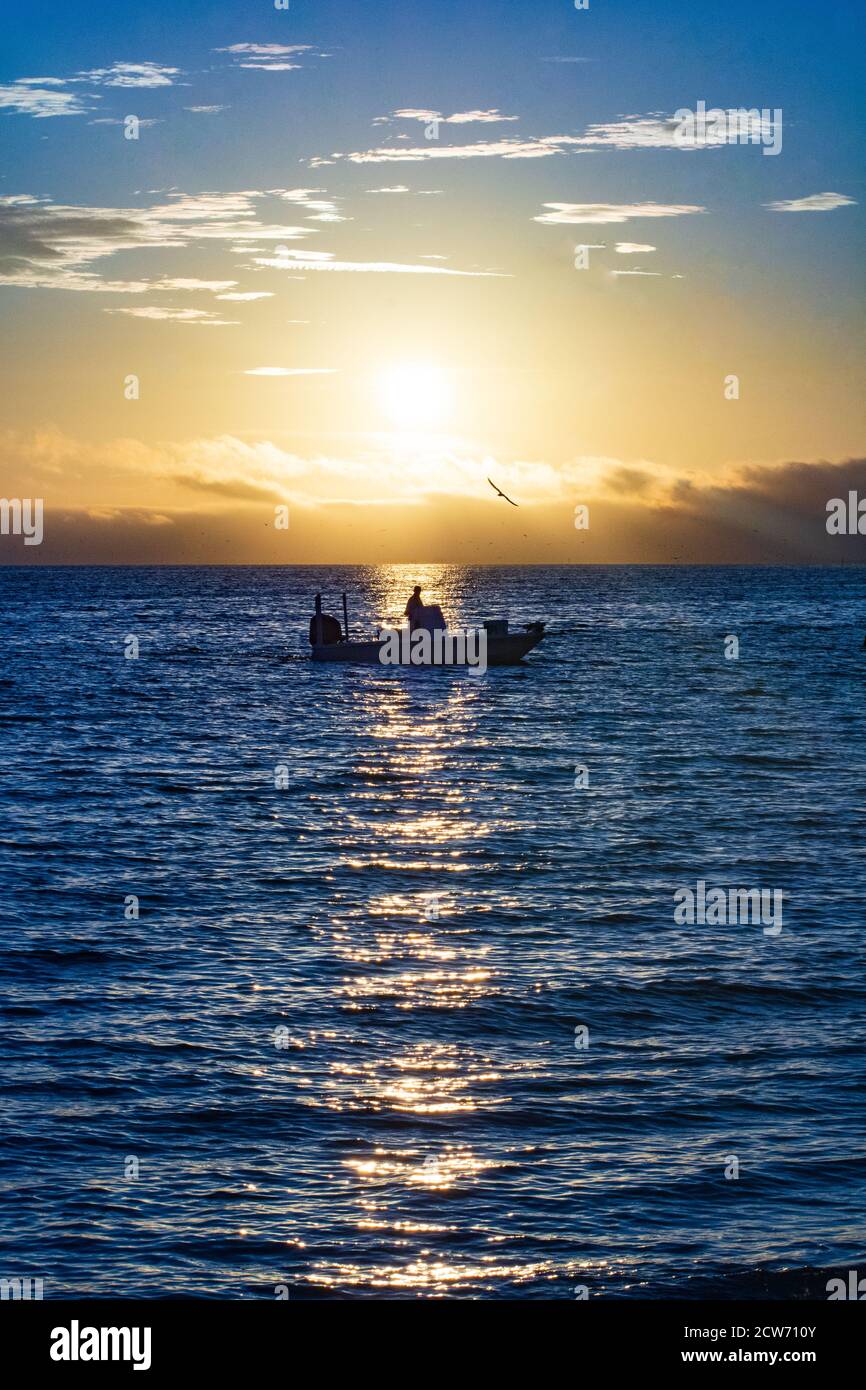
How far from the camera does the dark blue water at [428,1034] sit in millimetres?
11250

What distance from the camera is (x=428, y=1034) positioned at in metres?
16.4

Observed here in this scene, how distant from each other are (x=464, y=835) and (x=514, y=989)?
41.6 ft

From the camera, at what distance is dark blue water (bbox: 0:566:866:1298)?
36.9ft

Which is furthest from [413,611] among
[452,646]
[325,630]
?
[325,630]

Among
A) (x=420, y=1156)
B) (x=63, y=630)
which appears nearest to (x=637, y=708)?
(x=420, y=1156)

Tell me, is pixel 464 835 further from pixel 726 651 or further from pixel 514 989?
pixel 726 651

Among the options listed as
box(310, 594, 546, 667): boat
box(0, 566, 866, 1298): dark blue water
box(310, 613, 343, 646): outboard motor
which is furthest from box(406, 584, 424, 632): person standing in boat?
box(0, 566, 866, 1298): dark blue water

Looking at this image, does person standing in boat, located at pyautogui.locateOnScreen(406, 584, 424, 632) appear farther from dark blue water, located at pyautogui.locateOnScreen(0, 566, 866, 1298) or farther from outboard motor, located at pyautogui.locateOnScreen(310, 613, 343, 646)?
dark blue water, located at pyautogui.locateOnScreen(0, 566, 866, 1298)

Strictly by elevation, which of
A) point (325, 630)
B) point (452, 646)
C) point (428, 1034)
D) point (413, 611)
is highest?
point (413, 611)

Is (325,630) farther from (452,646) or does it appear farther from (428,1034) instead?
(428,1034)

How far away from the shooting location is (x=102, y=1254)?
11047 mm


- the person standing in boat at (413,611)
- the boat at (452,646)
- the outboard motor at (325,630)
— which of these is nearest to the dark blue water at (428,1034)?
the person standing in boat at (413,611)

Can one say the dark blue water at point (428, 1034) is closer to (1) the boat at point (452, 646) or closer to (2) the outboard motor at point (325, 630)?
(1) the boat at point (452, 646)

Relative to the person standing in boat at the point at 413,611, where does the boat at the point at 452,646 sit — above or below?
below
